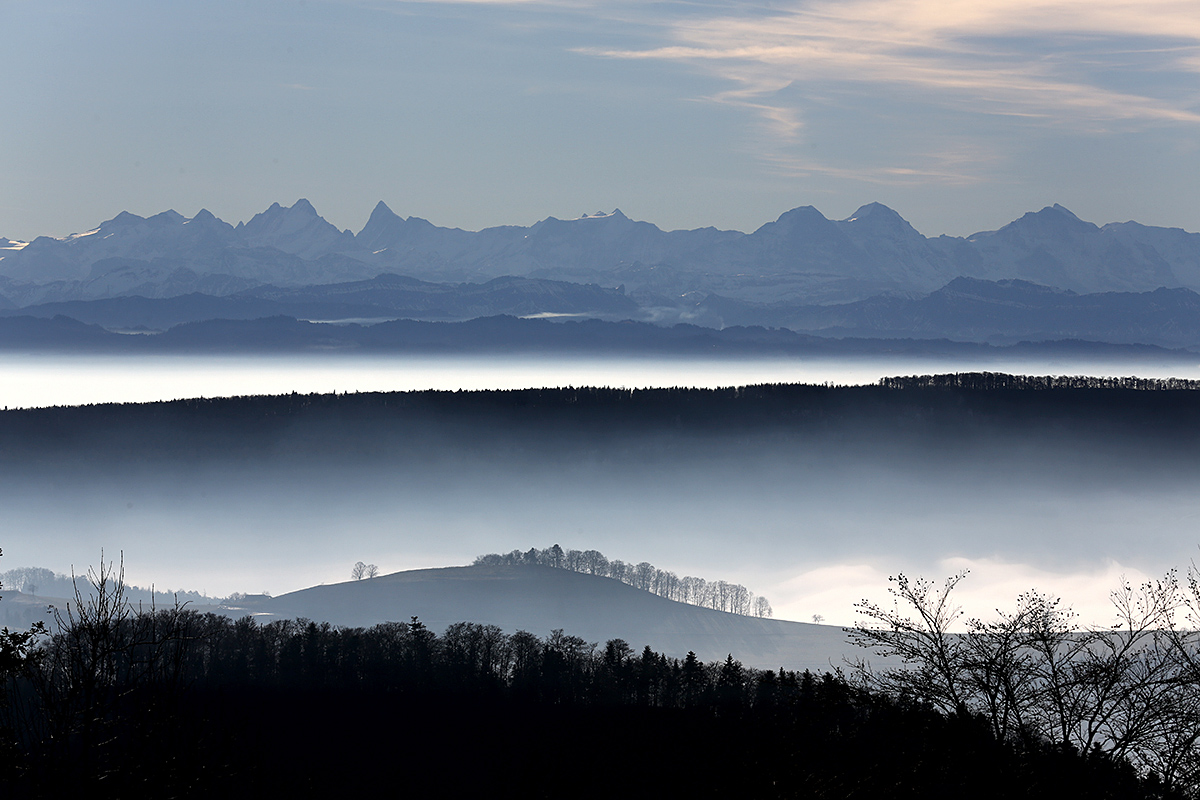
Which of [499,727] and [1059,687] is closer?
[1059,687]

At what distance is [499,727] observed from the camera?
123m

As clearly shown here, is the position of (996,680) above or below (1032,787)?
above

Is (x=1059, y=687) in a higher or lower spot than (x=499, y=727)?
higher

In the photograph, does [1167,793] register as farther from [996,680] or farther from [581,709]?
[581,709]

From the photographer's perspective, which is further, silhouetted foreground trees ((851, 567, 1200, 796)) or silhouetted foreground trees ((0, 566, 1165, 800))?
silhouetted foreground trees ((0, 566, 1165, 800))

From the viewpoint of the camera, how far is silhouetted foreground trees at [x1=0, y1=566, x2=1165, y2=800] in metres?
29.7

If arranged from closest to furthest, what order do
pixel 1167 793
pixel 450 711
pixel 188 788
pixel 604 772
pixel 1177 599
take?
1. pixel 188 788
2. pixel 1167 793
3. pixel 1177 599
4. pixel 604 772
5. pixel 450 711

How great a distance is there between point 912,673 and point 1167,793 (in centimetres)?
650

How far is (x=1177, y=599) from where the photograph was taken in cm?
3553

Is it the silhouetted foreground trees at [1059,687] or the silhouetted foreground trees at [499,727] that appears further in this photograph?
the silhouetted foreground trees at [499,727]

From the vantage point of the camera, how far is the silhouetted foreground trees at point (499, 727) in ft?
97.4

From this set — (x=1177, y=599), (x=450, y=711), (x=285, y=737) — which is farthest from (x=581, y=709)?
(x=1177, y=599)

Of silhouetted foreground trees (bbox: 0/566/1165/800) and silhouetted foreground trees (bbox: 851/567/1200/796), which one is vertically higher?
silhouetted foreground trees (bbox: 851/567/1200/796)

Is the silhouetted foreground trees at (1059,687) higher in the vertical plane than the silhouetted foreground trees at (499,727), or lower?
higher
